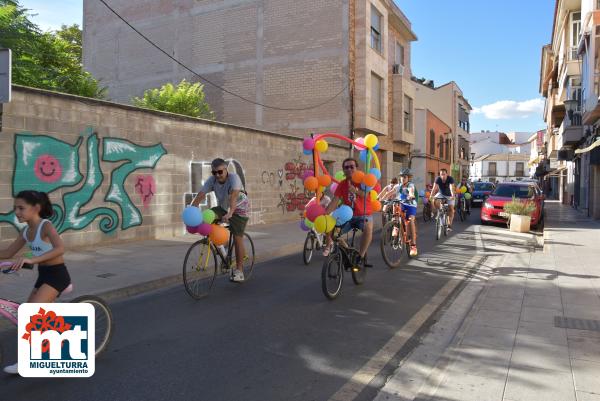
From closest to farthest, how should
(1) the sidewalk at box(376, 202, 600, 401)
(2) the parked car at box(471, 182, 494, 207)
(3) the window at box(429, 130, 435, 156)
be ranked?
1. (1) the sidewalk at box(376, 202, 600, 401)
2. (2) the parked car at box(471, 182, 494, 207)
3. (3) the window at box(429, 130, 435, 156)

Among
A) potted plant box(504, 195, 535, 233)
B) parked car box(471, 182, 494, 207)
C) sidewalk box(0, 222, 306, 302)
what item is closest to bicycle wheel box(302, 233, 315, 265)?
sidewalk box(0, 222, 306, 302)

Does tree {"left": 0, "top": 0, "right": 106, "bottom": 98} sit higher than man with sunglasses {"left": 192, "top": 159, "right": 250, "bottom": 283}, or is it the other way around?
tree {"left": 0, "top": 0, "right": 106, "bottom": 98}

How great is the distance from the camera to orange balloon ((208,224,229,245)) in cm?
582

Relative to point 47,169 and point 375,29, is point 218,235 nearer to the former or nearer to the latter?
point 47,169

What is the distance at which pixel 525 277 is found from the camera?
7.37 metres

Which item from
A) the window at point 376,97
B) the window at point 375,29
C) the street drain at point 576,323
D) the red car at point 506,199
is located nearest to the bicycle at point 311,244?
the street drain at point 576,323

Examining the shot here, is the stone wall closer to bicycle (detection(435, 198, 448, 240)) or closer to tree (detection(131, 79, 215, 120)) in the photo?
bicycle (detection(435, 198, 448, 240))

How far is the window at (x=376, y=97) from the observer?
77.0 feet

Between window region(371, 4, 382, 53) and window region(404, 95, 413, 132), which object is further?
window region(404, 95, 413, 132)

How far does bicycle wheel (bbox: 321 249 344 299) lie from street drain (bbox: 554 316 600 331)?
2.45m

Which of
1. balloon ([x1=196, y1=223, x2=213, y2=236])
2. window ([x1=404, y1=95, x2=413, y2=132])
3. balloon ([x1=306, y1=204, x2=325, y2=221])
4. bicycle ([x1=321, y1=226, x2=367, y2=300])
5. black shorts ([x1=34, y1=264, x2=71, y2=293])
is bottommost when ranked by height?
bicycle ([x1=321, y1=226, x2=367, y2=300])

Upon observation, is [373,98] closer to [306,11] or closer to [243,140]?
[306,11]

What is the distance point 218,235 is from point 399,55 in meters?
25.3

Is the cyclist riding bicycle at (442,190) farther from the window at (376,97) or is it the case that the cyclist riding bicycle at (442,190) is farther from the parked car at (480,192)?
the parked car at (480,192)
